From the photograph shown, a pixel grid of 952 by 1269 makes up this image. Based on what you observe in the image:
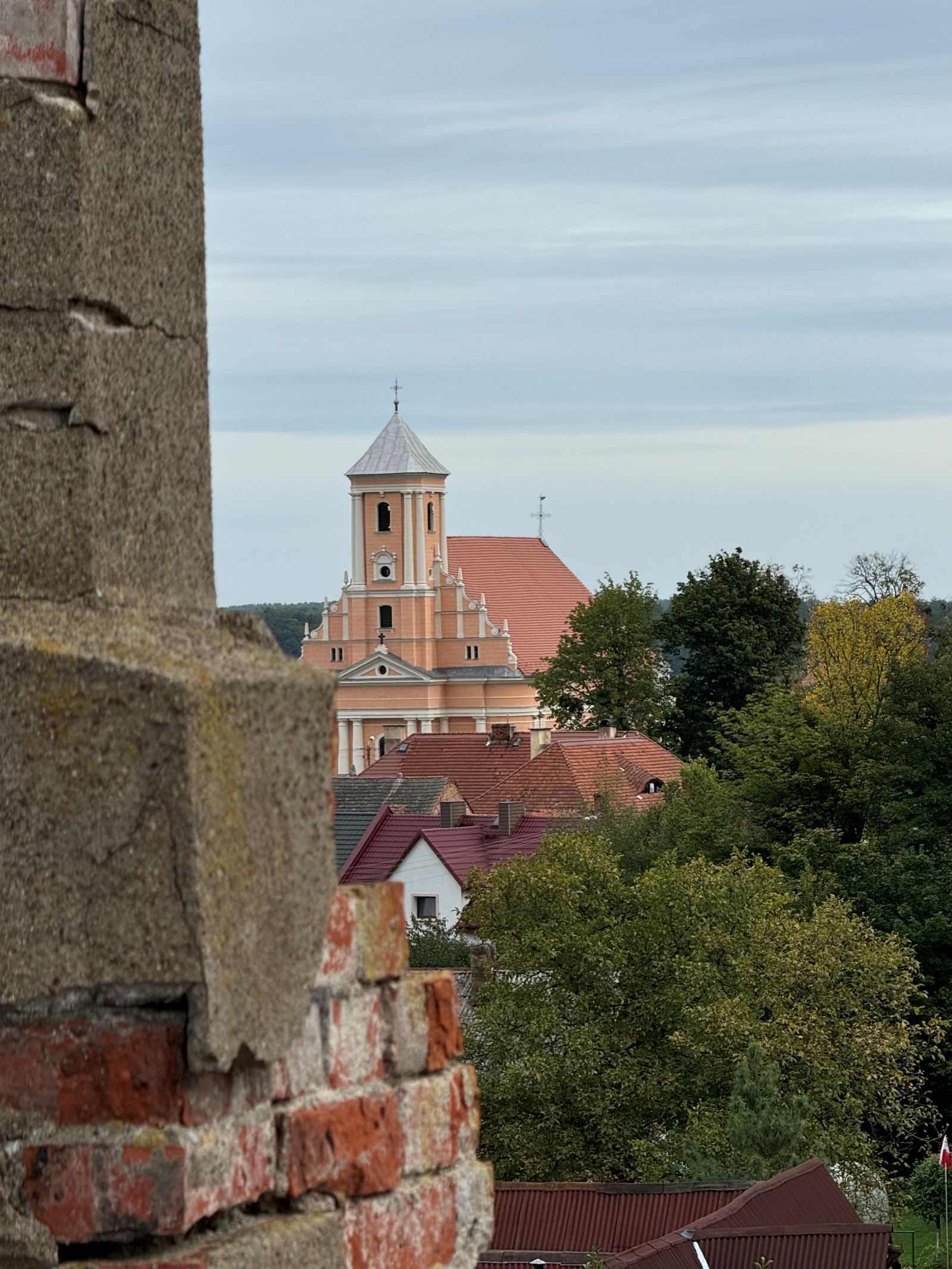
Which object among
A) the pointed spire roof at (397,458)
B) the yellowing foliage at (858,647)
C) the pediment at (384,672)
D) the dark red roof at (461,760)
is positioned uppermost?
the pointed spire roof at (397,458)

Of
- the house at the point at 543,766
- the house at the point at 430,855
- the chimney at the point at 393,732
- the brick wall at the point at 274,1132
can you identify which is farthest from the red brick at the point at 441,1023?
the chimney at the point at 393,732

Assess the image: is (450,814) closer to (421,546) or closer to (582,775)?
(582,775)

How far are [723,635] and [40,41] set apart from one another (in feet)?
188

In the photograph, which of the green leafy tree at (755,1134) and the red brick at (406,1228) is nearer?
the red brick at (406,1228)

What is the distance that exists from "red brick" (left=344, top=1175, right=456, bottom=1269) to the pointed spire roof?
3115 inches

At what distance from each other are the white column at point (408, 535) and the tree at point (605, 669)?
17204 millimetres

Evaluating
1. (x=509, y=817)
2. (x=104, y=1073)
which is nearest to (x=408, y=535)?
(x=509, y=817)

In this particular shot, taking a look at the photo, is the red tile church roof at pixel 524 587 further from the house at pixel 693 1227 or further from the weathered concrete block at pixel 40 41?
the weathered concrete block at pixel 40 41

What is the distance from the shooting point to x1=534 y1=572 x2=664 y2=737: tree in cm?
6306

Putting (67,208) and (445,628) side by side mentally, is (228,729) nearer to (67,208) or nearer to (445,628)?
(67,208)

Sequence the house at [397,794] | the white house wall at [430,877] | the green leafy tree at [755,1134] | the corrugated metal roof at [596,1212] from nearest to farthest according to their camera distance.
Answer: the corrugated metal roof at [596,1212]
the green leafy tree at [755,1134]
the white house wall at [430,877]
the house at [397,794]

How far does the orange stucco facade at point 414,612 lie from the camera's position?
3164 inches

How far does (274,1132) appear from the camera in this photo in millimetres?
1971

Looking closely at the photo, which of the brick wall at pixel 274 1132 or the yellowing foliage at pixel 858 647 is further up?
the yellowing foliage at pixel 858 647
